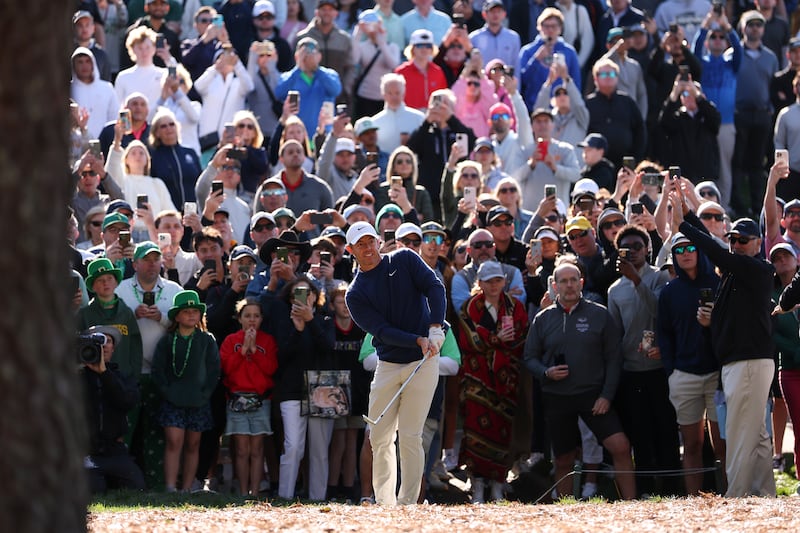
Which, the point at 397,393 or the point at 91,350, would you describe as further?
the point at 91,350

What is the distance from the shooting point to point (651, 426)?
13.2 m

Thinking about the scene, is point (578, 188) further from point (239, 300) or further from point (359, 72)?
point (359, 72)

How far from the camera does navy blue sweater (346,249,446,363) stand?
11.2m

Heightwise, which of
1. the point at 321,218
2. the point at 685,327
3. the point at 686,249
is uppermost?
the point at 321,218

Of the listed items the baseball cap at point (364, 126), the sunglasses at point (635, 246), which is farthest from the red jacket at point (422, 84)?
the sunglasses at point (635, 246)

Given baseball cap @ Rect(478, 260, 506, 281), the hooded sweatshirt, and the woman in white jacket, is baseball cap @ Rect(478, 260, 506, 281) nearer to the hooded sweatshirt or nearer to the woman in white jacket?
the woman in white jacket

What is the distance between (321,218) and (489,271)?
1964 mm

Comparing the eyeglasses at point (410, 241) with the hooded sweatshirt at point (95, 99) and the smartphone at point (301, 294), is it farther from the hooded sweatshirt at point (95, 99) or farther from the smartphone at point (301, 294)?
the hooded sweatshirt at point (95, 99)

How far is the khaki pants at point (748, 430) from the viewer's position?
12117 millimetres

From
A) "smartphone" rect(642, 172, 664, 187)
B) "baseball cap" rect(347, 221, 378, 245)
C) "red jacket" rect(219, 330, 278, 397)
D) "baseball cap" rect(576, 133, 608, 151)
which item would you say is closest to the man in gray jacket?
"red jacket" rect(219, 330, 278, 397)

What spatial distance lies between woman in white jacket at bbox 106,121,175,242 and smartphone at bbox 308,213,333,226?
198 centimetres

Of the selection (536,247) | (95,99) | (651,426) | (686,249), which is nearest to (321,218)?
(536,247)

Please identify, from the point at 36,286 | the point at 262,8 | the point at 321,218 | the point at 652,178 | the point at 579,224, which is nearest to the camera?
the point at 36,286

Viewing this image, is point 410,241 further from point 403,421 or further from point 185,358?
point 403,421
